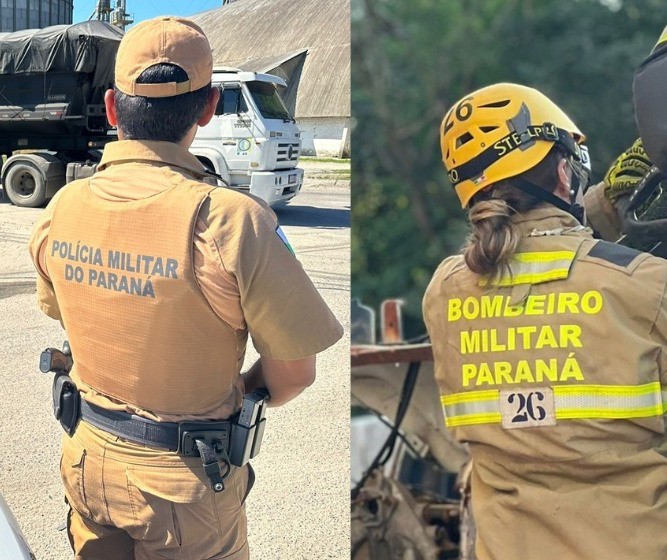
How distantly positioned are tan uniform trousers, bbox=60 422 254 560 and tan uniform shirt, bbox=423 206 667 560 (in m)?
0.49

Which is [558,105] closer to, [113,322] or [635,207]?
[635,207]

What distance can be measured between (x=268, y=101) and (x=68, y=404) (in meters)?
8.18

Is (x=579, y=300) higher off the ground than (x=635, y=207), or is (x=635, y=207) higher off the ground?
(x=635, y=207)

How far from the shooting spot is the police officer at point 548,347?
1224 mm

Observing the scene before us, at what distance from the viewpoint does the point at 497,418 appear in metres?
1.39

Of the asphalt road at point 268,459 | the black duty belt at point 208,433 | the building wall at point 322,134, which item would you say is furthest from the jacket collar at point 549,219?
the building wall at point 322,134

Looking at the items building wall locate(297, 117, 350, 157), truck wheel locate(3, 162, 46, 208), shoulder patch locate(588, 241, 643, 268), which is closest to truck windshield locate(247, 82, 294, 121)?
truck wheel locate(3, 162, 46, 208)

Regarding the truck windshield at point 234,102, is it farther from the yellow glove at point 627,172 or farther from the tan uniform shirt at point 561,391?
the yellow glove at point 627,172

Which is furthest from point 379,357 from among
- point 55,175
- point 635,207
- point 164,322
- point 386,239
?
point 55,175

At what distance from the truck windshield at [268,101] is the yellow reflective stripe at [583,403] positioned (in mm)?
8083

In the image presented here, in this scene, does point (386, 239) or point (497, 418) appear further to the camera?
point (386, 239)

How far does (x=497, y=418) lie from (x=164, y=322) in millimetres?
631

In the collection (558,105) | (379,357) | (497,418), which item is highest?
(558,105)

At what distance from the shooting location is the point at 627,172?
49.2 inches
